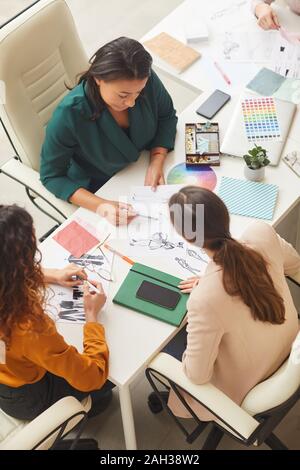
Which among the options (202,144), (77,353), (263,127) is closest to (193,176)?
(202,144)

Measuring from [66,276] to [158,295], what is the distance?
0.97ft

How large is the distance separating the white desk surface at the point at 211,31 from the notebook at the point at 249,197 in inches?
18.8

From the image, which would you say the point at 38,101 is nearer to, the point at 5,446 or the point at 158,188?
the point at 158,188

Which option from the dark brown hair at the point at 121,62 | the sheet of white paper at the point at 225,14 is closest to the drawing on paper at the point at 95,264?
the dark brown hair at the point at 121,62

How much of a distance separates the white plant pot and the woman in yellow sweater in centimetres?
66

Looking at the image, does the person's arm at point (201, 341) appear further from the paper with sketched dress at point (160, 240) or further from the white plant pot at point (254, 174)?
the white plant pot at point (254, 174)

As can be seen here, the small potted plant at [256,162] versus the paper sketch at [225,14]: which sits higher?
the paper sketch at [225,14]

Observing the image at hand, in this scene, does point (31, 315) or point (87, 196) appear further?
point (87, 196)

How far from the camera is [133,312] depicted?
1762mm

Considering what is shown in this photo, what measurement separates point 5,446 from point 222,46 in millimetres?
1761

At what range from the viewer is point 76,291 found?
71.4 inches

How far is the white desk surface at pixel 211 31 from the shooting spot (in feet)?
7.63
